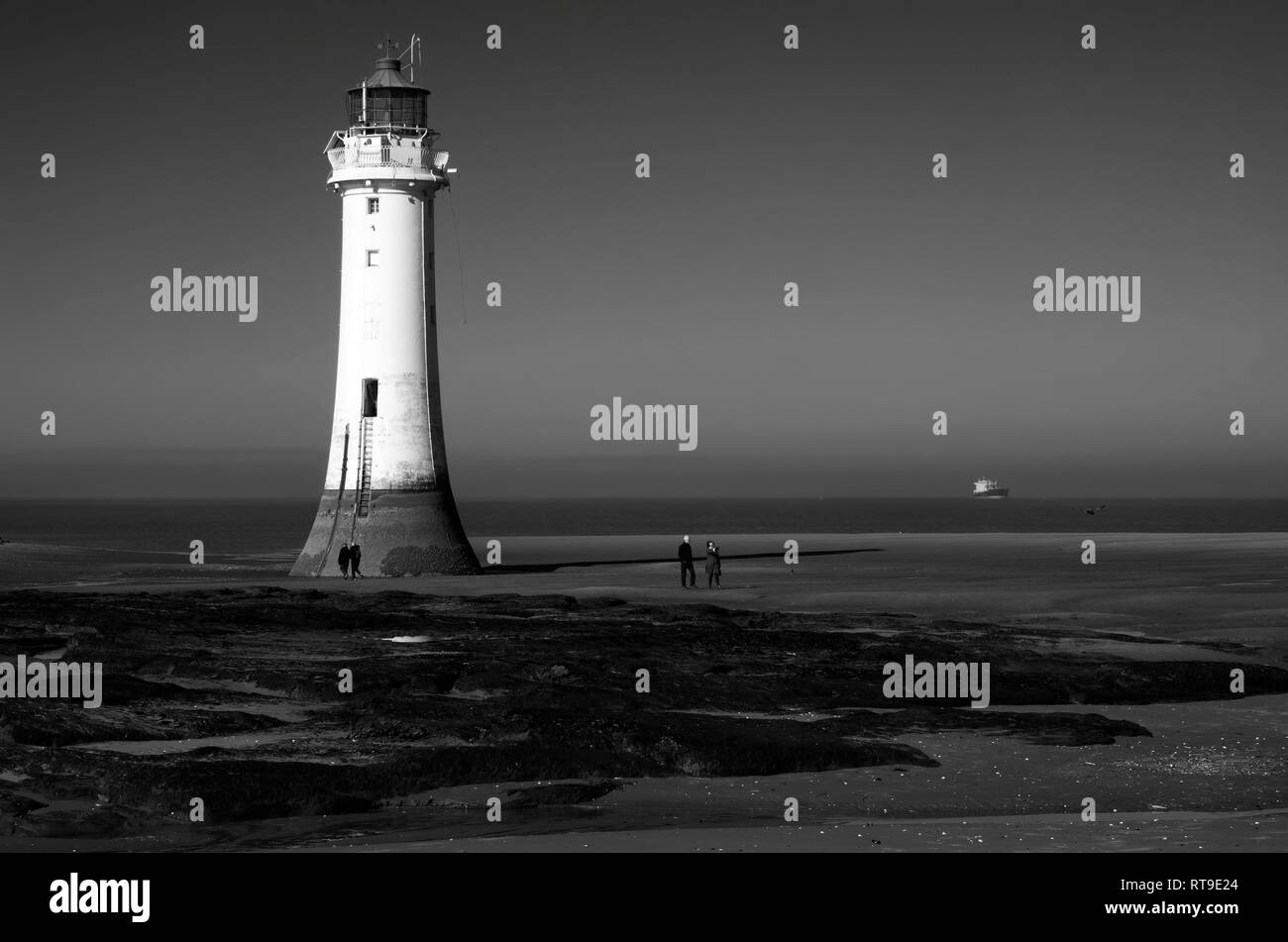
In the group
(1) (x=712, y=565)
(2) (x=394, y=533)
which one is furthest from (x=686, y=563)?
(2) (x=394, y=533)

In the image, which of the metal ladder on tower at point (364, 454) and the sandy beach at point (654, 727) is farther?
the metal ladder on tower at point (364, 454)

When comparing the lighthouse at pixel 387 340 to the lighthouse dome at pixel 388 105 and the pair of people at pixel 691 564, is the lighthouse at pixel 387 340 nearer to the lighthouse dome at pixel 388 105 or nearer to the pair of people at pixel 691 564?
the lighthouse dome at pixel 388 105

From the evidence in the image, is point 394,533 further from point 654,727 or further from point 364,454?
point 654,727

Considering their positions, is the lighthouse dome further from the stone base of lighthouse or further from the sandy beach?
the sandy beach

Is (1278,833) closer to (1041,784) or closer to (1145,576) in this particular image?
(1041,784)

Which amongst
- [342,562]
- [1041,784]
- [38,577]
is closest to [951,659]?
[1041,784]

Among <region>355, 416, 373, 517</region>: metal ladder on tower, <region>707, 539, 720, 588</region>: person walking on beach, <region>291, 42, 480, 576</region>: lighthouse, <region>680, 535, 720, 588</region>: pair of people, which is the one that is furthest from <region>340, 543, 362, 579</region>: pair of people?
<region>707, 539, 720, 588</region>: person walking on beach

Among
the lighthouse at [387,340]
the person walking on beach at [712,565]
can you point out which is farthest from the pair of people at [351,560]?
the person walking on beach at [712,565]
